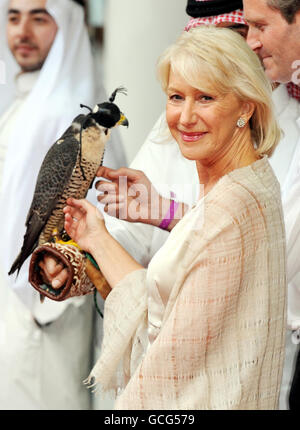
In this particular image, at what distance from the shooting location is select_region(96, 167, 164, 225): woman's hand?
1.63m

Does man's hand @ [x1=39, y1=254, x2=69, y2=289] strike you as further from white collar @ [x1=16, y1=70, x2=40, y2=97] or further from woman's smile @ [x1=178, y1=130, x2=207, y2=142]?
white collar @ [x1=16, y1=70, x2=40, y2=97]

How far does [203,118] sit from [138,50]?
1.91 ft

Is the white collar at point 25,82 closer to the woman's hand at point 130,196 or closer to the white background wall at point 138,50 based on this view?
the white background wall at point 138,50

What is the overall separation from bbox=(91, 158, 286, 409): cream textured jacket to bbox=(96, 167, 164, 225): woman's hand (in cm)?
26

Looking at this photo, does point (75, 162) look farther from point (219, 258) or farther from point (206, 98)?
point (219, 258)

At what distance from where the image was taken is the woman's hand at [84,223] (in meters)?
1.54

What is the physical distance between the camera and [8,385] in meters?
2.03

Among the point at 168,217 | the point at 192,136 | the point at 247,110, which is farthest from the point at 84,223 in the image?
the point at 247,110

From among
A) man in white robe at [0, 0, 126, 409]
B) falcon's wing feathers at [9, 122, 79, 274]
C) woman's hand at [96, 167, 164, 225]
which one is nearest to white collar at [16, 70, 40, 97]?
man in white robe at [0, 0, 126, 409]

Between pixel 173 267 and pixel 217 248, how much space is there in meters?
0.12

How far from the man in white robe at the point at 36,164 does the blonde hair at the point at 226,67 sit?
58 cm

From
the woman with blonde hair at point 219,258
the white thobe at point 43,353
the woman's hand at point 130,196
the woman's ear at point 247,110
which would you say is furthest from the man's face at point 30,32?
the woman's ear at point 247,110
